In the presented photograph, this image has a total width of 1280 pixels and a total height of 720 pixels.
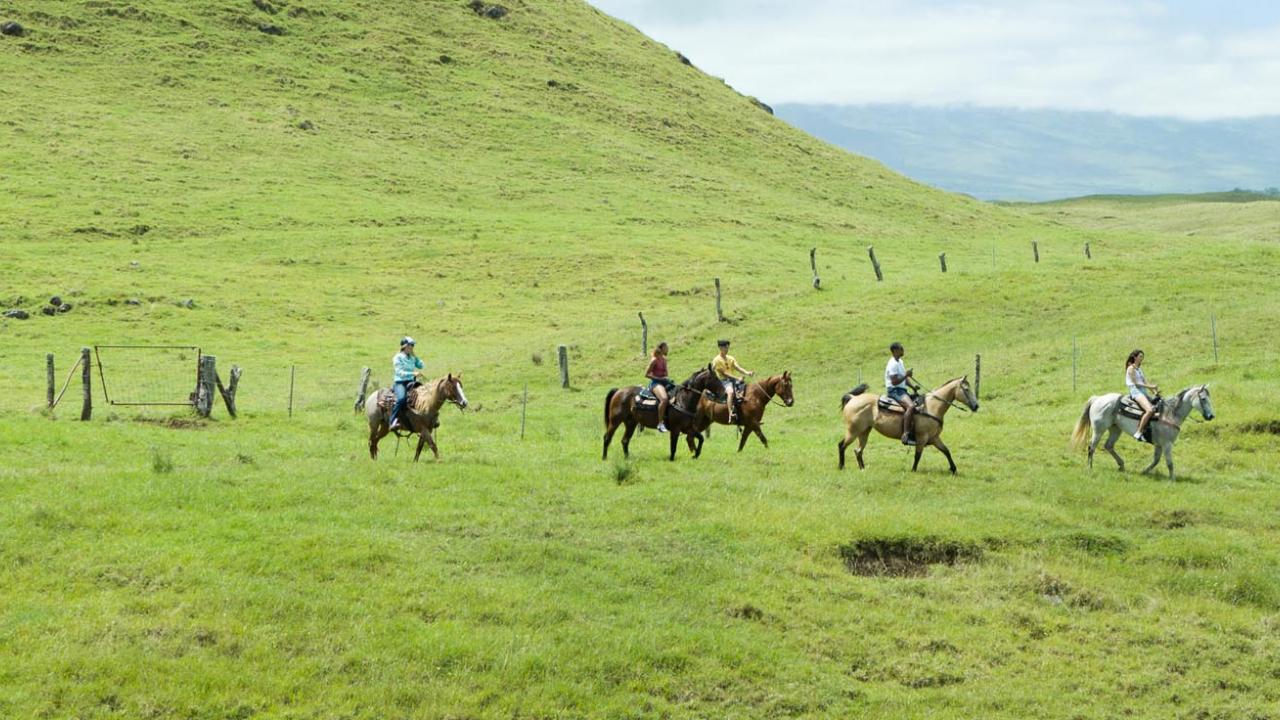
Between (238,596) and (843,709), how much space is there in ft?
27.0

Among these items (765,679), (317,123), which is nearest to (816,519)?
(765,679)

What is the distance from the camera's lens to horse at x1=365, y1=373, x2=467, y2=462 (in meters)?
22.9

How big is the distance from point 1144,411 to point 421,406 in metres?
14.8

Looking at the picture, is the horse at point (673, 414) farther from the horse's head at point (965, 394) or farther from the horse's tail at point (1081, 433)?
the horse's tail at point (1081, 433)

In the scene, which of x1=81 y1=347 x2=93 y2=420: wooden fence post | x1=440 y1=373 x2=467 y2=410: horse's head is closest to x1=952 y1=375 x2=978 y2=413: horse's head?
x1=440 y1=373 x2=467 y2=410: horse's head

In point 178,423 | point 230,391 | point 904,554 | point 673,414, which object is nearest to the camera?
point 904,554

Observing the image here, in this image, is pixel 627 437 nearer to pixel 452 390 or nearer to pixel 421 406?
pixel 452 390

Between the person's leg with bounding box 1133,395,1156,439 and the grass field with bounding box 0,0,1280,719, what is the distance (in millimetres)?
1311

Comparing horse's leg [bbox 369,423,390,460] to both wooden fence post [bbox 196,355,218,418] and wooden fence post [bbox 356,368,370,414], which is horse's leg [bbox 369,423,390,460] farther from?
wooden fence post [bbox 356,368,370,414]

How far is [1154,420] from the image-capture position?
76.9 ft

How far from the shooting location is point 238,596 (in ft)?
51.5

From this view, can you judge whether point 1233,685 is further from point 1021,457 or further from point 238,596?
point 238,596

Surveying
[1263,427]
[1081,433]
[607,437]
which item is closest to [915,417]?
[1081,433]

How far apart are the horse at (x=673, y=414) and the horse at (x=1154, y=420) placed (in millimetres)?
8214
